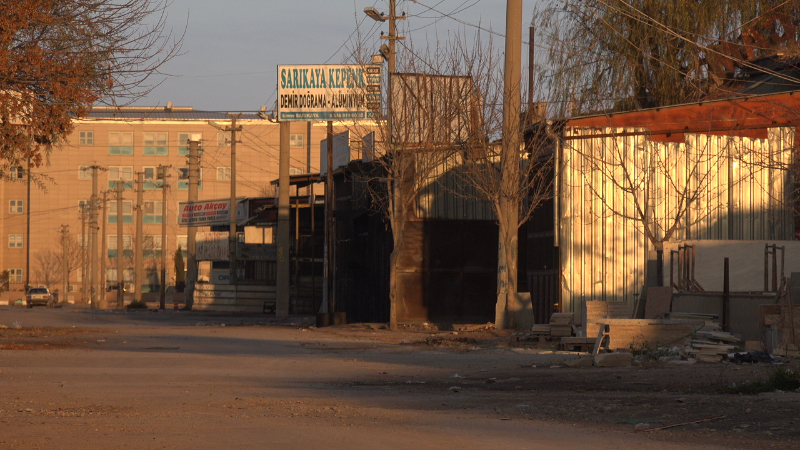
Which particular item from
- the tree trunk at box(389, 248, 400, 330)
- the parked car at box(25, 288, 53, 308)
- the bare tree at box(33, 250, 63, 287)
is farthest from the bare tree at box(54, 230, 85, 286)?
the tree trunk at box(389, 248, 400, 330)

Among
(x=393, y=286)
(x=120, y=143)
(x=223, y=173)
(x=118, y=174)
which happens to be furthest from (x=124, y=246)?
(x=393, y=286)

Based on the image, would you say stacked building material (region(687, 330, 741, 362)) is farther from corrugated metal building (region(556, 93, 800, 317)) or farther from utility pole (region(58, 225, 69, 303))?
utility pole (region(58, 225, 69, 303))

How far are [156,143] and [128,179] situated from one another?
4.76 m

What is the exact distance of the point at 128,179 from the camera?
84375 mm

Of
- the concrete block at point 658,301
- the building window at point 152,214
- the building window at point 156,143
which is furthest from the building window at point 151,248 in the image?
the concrete block at point 658,301

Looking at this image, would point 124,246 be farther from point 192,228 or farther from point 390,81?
point 390,81

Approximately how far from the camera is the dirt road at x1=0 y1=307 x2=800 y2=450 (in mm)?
7730

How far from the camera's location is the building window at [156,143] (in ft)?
272

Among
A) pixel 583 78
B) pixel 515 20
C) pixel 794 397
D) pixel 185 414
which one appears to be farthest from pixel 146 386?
pixel 583 78

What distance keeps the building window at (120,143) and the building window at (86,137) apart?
1638 mm

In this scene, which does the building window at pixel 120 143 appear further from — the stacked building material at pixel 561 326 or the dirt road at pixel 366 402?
the stacked building material at pixel 561 326

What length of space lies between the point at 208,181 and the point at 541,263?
2475 inches

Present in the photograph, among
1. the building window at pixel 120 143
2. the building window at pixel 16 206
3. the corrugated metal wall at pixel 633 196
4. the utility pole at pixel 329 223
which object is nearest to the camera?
the corrugated metal wall at pixel 633 196

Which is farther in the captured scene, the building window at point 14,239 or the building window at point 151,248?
the building window at point 14,239
